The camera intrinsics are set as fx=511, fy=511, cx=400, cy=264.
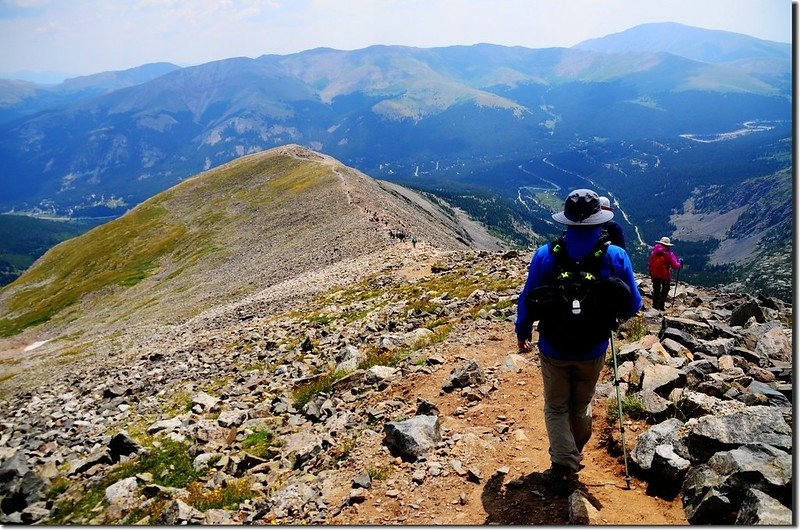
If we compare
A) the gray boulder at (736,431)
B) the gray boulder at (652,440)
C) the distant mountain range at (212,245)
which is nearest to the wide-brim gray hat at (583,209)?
the gray boulder at (736,431)

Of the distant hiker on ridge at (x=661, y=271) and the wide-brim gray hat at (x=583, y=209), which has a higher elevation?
the wide-brim gray hat at (x=583, y=209)

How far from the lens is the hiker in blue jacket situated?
734cm

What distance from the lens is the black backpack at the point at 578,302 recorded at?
23.1 ft

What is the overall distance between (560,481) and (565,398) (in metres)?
1.27

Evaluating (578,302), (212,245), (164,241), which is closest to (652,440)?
(578,302)

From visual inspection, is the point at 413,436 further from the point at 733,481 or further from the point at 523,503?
the point at 733,481

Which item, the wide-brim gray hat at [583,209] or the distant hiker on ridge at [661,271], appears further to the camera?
the distant hiker on ridge at [661,271]

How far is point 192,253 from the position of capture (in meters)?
79.4

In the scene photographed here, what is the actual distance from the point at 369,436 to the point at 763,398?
7374 mm

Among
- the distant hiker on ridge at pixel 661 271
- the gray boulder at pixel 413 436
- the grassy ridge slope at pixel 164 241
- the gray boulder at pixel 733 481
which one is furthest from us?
the grassy ridge slope at pixel 164 241

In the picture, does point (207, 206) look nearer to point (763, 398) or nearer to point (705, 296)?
point (705, 296)

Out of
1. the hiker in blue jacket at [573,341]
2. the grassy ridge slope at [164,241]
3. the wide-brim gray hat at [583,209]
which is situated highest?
the wide-brim gray hat at [583,209]

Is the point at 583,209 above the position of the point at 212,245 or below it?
above

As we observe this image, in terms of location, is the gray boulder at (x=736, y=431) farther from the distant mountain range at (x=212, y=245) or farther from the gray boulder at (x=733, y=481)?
the distant mountain range at (x=212, y=245)
